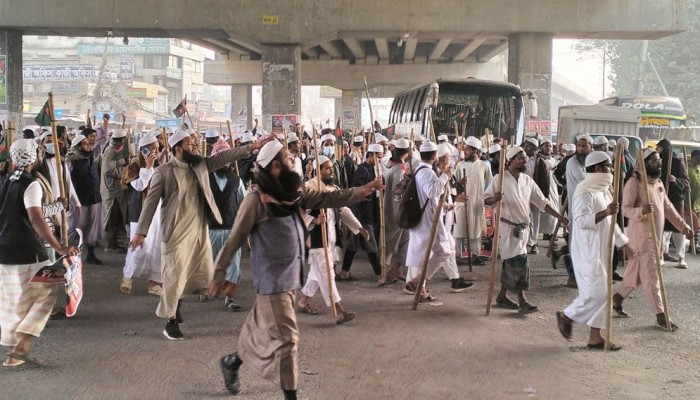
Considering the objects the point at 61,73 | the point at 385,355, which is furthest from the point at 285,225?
the point at 61,73

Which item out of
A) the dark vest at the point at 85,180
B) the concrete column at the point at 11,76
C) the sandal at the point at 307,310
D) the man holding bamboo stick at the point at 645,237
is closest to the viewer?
the man holding bamboo stick at the point at 645,237

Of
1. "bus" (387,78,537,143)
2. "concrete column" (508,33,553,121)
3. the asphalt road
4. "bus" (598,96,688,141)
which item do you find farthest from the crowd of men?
"bus" (598,96,688,141)

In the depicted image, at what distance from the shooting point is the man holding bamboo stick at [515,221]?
24.2 ft

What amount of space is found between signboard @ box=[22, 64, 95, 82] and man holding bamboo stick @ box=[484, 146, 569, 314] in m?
55.4

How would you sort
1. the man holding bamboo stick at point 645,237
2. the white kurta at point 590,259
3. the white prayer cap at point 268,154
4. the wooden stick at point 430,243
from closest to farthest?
the white prayer cap at point 268,154
the white kurta at point 590,259
the man holding bamboo stick at point 645,237
the wooden stick at point 430,243

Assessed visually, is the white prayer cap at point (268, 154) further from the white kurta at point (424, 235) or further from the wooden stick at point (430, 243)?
the white kurta at point (424, 235)

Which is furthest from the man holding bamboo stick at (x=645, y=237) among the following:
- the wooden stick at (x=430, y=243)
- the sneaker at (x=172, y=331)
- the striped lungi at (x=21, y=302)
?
the striped lungi at (x=21, y=302)

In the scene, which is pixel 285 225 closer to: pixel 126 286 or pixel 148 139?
pixel 126 286

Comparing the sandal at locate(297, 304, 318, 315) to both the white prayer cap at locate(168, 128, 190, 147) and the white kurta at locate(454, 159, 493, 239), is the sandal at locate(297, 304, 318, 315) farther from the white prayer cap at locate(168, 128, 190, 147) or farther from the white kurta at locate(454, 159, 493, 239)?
the white kurta at locate(454, 159, 493, 239)

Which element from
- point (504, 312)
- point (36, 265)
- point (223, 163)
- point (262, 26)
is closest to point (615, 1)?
point (262, 26)

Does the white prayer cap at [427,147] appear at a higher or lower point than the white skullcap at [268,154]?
higher

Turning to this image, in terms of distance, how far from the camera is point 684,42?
40.4 m

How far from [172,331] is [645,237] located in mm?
4464

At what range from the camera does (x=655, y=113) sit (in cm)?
2775
